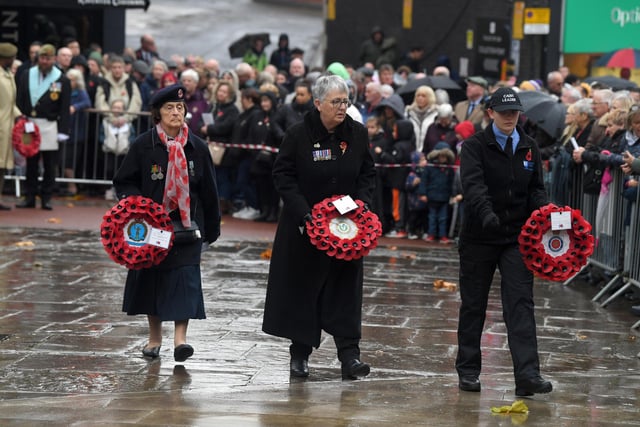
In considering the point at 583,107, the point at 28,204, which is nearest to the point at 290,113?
the point at 28,204

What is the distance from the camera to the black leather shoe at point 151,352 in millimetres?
9633

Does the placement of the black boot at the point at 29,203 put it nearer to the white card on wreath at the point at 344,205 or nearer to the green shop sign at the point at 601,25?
the green shop sign at the point at 601,25

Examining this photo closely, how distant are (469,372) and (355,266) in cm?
103

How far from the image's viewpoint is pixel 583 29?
A: 931 inches

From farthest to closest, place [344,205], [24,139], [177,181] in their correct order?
[24,139] → [177,181] → [344,205]

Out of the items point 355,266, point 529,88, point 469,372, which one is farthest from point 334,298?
point 529,88

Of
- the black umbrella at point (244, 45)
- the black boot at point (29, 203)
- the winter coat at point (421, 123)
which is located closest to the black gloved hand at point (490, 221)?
the winter coat at point (421, 123)

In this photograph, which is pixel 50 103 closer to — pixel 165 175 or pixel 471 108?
pixel 471 108

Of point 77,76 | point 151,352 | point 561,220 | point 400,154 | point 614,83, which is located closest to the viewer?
point 561,220

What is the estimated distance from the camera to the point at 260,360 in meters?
9.72

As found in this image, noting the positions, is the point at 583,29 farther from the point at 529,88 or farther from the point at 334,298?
the point at 334,298

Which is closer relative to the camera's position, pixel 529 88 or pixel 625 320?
pixel 625 320

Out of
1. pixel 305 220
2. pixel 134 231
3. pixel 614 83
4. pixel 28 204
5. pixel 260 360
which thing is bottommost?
pixel 260 360

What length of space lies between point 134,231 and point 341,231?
4.70 feet
